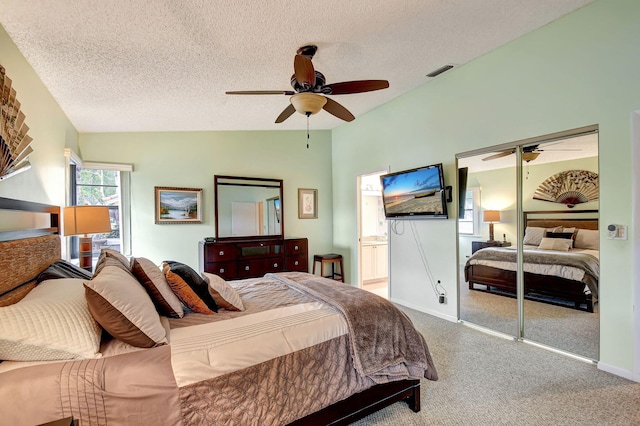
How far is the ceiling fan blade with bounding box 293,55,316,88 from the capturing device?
223 cm

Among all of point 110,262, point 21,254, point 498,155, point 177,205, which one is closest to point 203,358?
point 110,262

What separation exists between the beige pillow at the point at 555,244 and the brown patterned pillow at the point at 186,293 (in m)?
3.17

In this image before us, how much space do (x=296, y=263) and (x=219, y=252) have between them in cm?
134

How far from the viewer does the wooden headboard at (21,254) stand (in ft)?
5.24

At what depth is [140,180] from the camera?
450 centimetres

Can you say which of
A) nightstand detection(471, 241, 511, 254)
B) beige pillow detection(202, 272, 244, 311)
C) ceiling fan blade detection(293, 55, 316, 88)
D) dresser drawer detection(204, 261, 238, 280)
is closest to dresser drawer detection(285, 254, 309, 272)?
dresser drawer detection(204, 261, 238, 280)

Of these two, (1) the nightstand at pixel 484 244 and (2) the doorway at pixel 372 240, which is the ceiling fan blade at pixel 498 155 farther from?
(2) the doorway at pixel 372 240

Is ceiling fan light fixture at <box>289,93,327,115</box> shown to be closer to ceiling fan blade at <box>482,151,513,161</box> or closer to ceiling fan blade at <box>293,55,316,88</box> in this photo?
ceiling fan blade at <box>293,55,316,88</box>

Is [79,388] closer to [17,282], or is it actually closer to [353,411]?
[17,282]

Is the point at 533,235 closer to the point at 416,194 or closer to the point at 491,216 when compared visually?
the point at 491,216

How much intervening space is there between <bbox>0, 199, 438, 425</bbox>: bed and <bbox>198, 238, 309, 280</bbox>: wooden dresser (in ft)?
7.71

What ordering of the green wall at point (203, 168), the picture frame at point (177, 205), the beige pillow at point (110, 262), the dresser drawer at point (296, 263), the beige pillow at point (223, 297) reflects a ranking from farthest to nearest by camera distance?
the dresser drawer at point (296, 263), the picture frame at point (177, 205), the green wall at point (203, 168), the beige pillow at point (223, 297), the beige pillow at point (110, 262)

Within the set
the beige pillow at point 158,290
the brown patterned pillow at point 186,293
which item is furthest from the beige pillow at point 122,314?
the brown patterned pillow at point 186,293

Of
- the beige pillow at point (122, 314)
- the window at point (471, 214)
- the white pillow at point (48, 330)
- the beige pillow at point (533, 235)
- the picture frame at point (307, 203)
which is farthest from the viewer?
the picture frame at point (307, 203)
